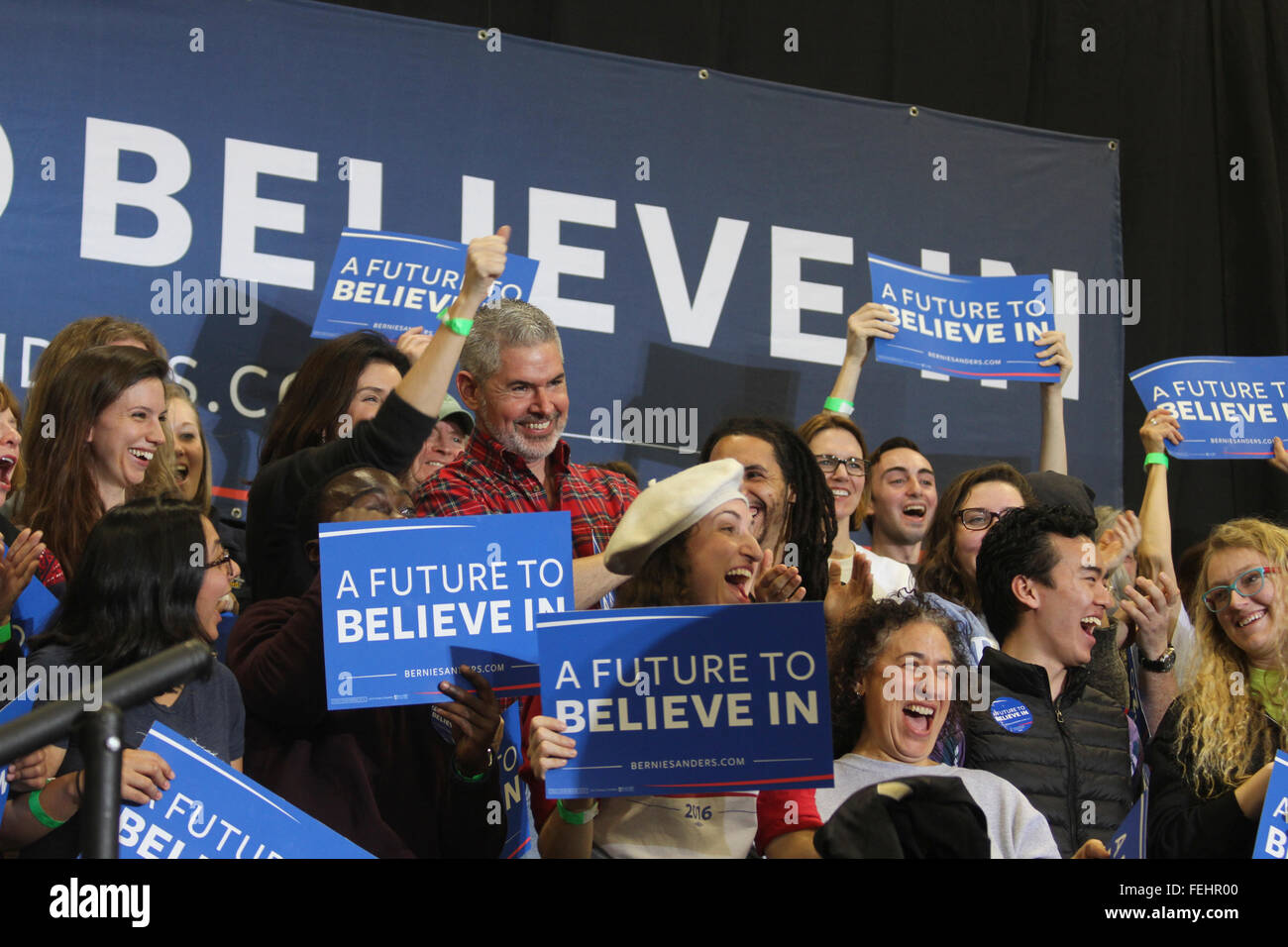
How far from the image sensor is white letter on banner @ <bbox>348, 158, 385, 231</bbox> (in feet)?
14.8

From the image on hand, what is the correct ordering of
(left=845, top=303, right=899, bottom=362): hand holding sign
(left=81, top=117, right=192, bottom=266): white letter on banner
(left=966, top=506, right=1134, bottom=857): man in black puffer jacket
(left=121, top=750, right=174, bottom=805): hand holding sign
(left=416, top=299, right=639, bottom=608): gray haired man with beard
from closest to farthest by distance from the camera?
(left=121, top=750, right=174, bottom=805): hand holding sign, (left=966, top=506, right=1134, bottom=857): man in black puffer jacket, (left=416, top=299, right=639, bottom=608): gray haired man with beard, (left=81, top=117, right=192, bottom=266): white letter on banner, (left=845, top=303, right=899, bottom=362): hand holding sign

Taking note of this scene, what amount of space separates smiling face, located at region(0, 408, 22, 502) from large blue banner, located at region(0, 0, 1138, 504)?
0.91 metres

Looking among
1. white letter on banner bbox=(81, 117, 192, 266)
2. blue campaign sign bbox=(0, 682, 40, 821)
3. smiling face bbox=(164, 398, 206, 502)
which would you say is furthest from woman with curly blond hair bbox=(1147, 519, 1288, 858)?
white letter on banner bbox=(81, 117, 192, 266)

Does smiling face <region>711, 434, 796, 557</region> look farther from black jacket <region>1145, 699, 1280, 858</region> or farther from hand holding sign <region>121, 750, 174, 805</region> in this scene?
hand holding sign <region>121, 750, 174, 805</region>

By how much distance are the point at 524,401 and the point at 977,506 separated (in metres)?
1.26

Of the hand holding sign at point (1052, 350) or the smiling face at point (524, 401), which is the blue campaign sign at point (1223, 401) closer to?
the hand holding sign at point (1052, 350)

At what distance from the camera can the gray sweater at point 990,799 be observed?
105 inches

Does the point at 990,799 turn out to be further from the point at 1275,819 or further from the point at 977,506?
the point at 977,506

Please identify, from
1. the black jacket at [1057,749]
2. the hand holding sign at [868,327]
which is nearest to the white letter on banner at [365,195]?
the hand holding sign at [868,327]

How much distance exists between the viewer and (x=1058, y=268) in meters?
5.69

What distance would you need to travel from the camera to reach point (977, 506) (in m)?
3.87

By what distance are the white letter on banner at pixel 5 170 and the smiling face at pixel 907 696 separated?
105 inches

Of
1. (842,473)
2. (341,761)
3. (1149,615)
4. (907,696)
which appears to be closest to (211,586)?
(341,761)
